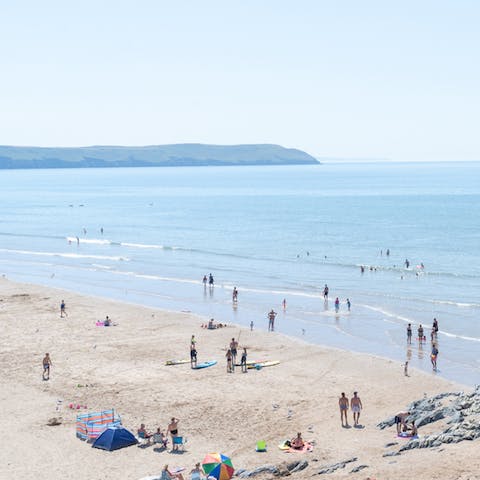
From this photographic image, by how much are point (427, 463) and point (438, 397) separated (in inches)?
325

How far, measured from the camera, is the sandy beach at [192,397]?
22.0 metres

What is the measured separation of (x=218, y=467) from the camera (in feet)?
67.8

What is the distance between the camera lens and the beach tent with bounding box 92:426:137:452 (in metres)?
23.4

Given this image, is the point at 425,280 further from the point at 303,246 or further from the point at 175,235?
the point at 175,235

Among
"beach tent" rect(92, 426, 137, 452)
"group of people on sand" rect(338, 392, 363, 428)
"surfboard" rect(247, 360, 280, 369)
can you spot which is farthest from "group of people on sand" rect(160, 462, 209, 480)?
"surfboard" rect(247, 360, 280, 369)

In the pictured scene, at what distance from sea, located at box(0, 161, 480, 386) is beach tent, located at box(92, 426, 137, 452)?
14394 millimetres

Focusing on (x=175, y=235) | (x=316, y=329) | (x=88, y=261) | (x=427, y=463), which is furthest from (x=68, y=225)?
(x=427, y=463)

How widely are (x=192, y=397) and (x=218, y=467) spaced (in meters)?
7.97

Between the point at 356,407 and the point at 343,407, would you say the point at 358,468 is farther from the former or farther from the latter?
the point at 356,407

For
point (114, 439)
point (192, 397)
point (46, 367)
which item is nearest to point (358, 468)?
point (114, 439)

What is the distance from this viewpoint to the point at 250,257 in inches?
2938

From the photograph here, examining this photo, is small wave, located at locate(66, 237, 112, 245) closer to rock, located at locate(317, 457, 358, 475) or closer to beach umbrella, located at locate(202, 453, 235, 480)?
beach umbrella, located at locate(202, 453, 235, 480)

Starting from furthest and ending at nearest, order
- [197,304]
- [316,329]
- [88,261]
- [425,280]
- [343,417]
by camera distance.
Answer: [88,261], [425,280], [197,304], [316,329], [343,417]

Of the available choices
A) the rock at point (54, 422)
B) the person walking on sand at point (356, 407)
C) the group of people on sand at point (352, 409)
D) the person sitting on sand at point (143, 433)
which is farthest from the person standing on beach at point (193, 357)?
the person walking on sand at point (356, 407)
